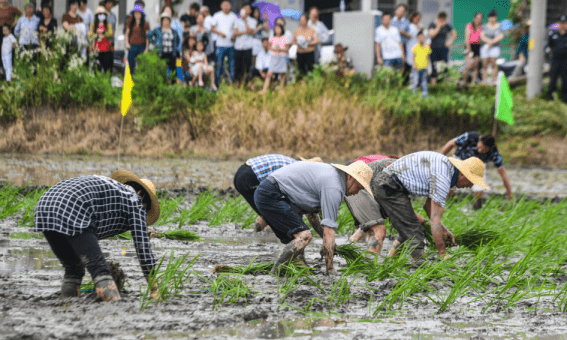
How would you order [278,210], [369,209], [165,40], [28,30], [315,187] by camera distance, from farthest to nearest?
[165,40], [28,30], [369,209], [278,210], [315,187]

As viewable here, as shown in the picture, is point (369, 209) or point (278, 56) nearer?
point (369, 209)

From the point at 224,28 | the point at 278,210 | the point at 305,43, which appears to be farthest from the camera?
the point at 305,43

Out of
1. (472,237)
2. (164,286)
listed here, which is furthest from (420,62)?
(164,286)

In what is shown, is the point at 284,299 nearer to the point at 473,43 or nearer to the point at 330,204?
the point at 330,204

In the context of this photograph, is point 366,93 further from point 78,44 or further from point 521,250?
point 521,250

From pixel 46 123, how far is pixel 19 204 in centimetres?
626

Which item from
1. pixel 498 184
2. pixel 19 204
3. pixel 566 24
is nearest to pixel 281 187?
pixel 19 204

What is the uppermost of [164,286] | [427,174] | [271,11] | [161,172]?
[271,11]

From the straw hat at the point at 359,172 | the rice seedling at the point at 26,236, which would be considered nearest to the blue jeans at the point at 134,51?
the rice seedling at the point at 26,236

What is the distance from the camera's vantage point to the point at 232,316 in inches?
158

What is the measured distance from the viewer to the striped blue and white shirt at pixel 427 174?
19.5 feet

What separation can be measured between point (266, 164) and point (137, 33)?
852 centimetres

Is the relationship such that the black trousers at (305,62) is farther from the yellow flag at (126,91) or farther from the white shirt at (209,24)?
the yellow flag at (126,91)

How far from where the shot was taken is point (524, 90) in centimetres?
1812
